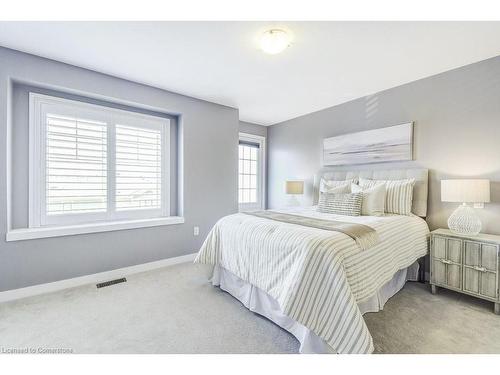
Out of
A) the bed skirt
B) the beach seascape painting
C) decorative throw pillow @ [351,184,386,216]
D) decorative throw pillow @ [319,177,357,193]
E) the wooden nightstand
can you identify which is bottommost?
the bed skirt

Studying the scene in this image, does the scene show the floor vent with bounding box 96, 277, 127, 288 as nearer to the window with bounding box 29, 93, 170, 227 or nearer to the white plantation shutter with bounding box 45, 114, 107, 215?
the window with bounding box 29, 93, 170, 227

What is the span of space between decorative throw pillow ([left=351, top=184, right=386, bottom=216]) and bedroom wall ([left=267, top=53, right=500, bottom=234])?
1.94ft

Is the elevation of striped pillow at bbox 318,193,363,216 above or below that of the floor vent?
above

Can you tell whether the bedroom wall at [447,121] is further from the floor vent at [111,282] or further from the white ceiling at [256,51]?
the floor vent at [111,282]

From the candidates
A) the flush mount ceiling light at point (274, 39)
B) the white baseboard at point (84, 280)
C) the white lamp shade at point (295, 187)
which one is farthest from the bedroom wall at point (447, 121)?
the white baseboard at point (84, 280)

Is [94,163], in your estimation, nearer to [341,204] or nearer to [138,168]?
[138,168]

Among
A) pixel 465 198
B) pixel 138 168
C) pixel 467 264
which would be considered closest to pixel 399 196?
pixel 465 198

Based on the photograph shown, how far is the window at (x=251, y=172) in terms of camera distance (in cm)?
470

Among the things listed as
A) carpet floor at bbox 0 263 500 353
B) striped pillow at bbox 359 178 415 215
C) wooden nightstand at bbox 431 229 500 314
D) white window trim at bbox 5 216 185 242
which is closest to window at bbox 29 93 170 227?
white window trim at bbox 5 216 185 242

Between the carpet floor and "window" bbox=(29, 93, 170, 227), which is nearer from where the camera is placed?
the carpet floor

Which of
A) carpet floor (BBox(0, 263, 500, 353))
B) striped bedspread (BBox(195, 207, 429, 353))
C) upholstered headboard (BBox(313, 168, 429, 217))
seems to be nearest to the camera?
striped bedspread (BBox(195, 207, 429, 353))

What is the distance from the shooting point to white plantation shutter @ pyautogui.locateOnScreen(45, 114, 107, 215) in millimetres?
2451
